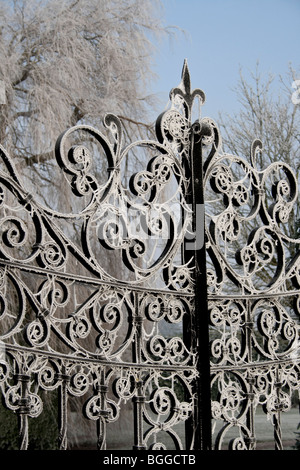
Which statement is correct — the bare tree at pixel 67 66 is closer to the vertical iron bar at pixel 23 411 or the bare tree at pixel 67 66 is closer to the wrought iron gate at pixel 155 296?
the wrought iron gate at pixel 155 296

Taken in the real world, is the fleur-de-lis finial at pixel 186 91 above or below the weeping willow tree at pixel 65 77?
below

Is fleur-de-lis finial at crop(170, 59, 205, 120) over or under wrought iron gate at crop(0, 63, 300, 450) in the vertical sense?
over

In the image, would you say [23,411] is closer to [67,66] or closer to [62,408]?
[62,408]

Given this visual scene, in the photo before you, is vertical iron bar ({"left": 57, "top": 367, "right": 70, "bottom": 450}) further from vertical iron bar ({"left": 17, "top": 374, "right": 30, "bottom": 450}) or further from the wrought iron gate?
vertical iron bar ({"left": 17, "top": 374, "right": 30, "bottom": 450})

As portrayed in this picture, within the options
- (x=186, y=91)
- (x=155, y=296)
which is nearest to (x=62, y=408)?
(x=155, y=296)

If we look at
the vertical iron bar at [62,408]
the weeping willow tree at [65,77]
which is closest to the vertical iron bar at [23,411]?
the vertical iron bar at [62,408]

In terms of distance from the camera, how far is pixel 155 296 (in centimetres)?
246

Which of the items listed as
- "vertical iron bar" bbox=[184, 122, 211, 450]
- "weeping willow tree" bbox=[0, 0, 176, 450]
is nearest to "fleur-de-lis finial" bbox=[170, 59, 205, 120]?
"vertical iron bar" bbox=[184, 122, 211, 450]

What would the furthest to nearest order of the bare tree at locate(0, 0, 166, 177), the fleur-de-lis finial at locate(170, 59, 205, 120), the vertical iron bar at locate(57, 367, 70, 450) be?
1. the bare tree at locate(0, 0, 166, 177)
2. the fleur-de-lis finial at locate(170, 59, 205, 120)
3. the vertical iron bar at locate(57, 367, 70, 450)

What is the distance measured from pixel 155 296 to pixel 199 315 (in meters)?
0.20

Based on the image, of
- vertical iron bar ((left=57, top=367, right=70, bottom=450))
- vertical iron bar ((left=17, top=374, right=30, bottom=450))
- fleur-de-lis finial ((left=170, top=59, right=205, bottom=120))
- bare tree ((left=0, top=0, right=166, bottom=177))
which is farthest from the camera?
bare tree ((left=0, top=0, right=166, bottom=177))

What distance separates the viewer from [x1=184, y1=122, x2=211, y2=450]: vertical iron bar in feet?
Answer: 8.04

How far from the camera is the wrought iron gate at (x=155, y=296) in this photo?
2133 millimetres

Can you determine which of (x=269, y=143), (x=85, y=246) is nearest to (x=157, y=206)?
(x=85, y=246)
